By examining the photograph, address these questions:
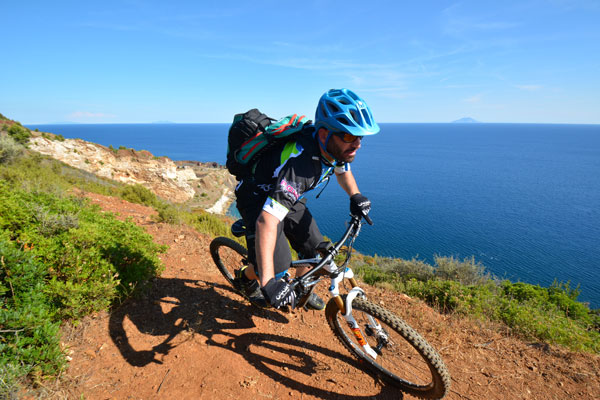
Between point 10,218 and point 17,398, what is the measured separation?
2550 mm

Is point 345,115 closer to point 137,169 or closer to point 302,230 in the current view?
point 302,230

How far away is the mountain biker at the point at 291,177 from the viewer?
238 cm

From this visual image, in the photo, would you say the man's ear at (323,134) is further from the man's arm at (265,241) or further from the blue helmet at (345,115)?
the man's arm at (265,241)

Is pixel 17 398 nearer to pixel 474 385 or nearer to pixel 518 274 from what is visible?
pixel 474 385

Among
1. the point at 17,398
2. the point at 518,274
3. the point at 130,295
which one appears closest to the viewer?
the point at 17,398

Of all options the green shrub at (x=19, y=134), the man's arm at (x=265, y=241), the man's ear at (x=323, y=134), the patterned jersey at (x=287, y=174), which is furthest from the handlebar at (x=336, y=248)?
the green shrub at (x=19, y=134)

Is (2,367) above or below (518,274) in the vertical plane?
above

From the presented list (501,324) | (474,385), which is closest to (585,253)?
(501,324)

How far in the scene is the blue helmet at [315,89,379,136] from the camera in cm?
249

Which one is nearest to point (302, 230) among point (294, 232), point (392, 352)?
point (294, 232)

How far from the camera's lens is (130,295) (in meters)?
3.98

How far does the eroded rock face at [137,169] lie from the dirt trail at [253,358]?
35.4 meters

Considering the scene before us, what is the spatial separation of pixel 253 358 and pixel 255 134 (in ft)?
9.22

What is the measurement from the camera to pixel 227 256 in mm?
5438
